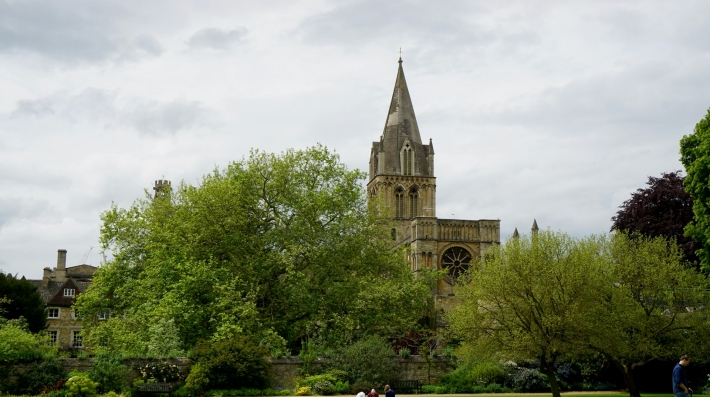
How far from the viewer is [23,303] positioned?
52406 mm

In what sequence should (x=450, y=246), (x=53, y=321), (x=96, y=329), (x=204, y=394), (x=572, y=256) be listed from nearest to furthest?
(x=572, y=256) → (x=204, y=394) → (x=96, y=329) → (x=53, y=321) → (x=450, y=246)

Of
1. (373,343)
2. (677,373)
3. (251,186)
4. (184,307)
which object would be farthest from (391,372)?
(677,373)

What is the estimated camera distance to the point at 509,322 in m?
27.5

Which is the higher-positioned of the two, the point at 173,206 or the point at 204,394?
the point at 173,206

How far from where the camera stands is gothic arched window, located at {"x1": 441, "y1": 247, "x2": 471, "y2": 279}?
82.6 meters

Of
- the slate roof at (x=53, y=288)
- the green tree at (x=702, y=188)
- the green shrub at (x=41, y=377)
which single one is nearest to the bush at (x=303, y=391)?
the green shrub at (x=41, y=377)

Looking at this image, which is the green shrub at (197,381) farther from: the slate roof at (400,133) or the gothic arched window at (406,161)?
the gothic arched window at (406,161)

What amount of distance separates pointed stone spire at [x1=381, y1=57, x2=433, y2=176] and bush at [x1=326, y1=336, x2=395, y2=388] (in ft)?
180

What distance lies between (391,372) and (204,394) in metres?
7.83

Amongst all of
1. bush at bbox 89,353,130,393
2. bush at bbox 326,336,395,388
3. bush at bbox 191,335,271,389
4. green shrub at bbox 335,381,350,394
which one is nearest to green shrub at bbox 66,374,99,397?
bush at bbox 89,353,130,393

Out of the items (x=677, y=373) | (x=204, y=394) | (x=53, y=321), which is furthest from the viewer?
(x=53, y=321)

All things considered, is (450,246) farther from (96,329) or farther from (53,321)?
(96,329)

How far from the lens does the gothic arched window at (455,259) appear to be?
8262 centimetres

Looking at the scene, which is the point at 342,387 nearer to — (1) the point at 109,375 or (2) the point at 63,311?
(1) the point at 109,375
